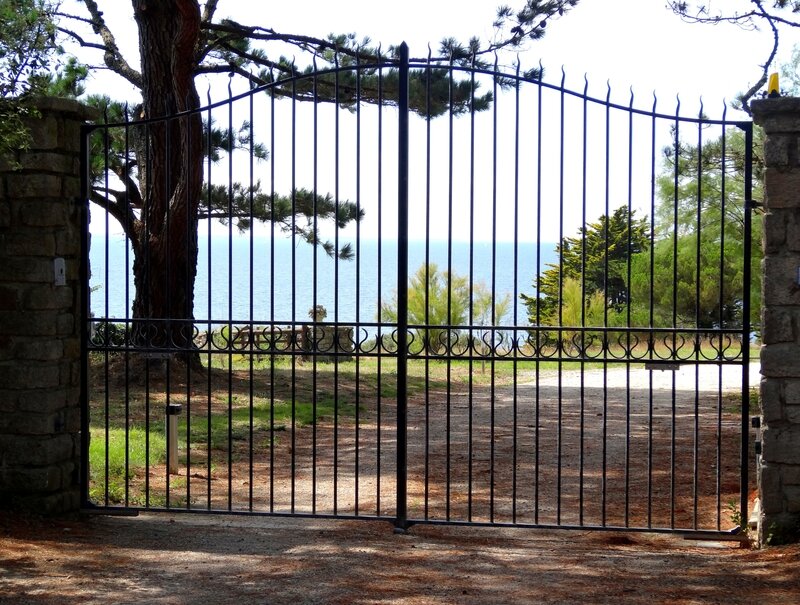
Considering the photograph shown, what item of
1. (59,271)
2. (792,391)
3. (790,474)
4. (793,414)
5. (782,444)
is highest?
(59,271)

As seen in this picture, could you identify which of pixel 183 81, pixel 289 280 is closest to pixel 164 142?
pixel 183 81

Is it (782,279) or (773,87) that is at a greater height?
(773,87)

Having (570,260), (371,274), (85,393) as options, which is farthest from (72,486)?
(371,274)

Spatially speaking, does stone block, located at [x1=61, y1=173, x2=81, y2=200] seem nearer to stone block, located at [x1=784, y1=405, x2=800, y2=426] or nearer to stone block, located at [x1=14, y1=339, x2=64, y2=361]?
stone block, located at [x1=14, y1=339, x2=64, y2=361]

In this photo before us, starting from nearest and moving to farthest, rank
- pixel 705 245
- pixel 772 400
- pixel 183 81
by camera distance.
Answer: pixel 772 400
pixel 183 81
pixel 705 245

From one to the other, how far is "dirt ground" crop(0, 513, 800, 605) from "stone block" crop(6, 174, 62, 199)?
212cm

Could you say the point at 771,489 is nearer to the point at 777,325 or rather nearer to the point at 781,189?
the point at 777,325

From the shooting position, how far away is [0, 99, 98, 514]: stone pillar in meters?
6.53

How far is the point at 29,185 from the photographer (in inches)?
257

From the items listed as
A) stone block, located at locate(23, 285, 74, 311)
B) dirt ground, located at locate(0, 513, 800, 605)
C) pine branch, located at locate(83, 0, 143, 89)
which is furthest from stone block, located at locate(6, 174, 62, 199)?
pine branch, located at locate(83, 0, 143, 89)

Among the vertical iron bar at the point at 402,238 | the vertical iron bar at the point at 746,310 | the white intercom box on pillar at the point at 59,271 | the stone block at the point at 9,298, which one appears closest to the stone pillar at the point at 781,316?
the vertical iron bar at the point at 746,310

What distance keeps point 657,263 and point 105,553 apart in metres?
17.7

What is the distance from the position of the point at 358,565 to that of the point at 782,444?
262cm

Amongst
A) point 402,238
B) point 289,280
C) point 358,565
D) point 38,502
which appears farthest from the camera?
point 289,280
